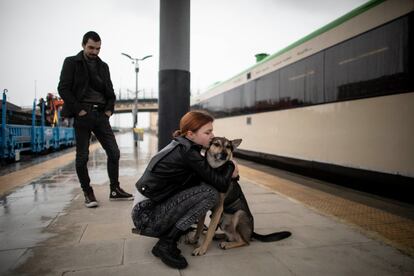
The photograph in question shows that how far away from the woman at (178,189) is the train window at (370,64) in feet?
11.4

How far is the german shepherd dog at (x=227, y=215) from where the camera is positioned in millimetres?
2520

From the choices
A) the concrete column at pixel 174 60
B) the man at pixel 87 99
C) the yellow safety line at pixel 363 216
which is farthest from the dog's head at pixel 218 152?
the concrete column at pixel 174 60

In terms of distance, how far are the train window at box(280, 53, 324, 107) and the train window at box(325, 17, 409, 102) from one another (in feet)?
0.85

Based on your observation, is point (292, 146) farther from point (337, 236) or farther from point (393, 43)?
point (337, 236)

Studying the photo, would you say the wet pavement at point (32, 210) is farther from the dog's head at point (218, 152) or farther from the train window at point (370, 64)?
the train window at point (370, 64)

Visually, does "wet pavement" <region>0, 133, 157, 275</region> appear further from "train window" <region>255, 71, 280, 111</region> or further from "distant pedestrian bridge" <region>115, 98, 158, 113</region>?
"distant pedestrian bridge" <region>115, 98, 158, 113</region>

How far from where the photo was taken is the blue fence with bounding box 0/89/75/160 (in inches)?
331

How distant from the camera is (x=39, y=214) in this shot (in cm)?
362

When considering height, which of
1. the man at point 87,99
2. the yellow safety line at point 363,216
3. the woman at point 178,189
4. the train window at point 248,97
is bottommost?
the yellow safety line at point 363,216

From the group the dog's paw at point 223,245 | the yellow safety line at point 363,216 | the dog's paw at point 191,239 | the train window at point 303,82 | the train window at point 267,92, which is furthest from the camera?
the train window at point 267,92

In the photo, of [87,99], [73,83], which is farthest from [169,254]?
[73,83]

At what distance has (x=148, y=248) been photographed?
8.65 feet

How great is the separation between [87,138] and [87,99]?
1.65 feet

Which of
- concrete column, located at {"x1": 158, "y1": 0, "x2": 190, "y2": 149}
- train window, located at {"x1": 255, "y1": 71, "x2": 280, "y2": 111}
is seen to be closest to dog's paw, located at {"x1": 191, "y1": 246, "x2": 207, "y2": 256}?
concrete column, located at {"x1": 158, "y1": 0, "x2": 190, "y2": 149}
